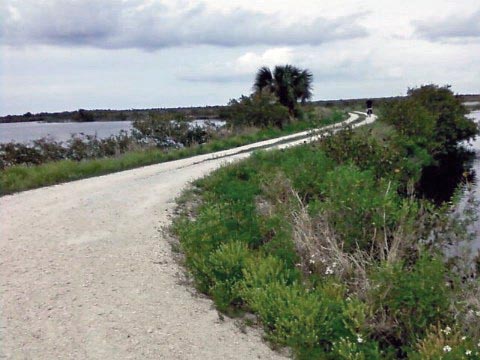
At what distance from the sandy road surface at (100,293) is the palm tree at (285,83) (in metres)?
30.1

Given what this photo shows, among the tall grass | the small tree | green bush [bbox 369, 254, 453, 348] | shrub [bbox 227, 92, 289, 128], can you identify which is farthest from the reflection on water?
green bush [bbox 369, 254, 453, 348]

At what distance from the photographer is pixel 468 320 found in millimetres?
6965

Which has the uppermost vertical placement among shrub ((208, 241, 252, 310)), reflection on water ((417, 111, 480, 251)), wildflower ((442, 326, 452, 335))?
shrub ((208, 241, 252, 310))

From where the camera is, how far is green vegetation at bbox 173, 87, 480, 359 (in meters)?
6.71

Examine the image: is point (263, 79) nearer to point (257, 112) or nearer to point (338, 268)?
point (257, 112)

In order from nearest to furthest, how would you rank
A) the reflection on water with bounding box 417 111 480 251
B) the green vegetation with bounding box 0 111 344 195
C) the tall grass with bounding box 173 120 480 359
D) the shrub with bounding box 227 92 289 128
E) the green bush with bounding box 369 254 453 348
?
the tall grass with bounding box 173 120 480 359 → the green bush with bounding box 369 254 453 348 → the green vegetation with bounding box 0 111 344 195 → the reflection on water with bounding box 417 111 480 251 → the shrub with bounding box 227 92 289 128

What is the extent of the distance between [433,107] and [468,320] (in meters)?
30.1

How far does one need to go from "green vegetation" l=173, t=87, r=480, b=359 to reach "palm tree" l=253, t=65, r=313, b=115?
28.4 metres

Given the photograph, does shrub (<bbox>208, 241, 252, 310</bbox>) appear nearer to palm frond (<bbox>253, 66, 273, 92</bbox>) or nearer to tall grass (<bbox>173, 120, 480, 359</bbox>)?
tall grass (<bbox>173, 120, 480, 359</bbox>)

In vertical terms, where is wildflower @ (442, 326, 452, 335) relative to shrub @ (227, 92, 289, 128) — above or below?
below

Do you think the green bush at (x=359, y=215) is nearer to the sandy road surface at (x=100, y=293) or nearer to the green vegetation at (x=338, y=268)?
the green vegetation at (x=338, y=268)

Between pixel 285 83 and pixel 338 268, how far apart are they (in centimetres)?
3405

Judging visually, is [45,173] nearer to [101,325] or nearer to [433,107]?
[101,325]

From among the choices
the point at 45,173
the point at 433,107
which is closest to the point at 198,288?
the point at 45,173
